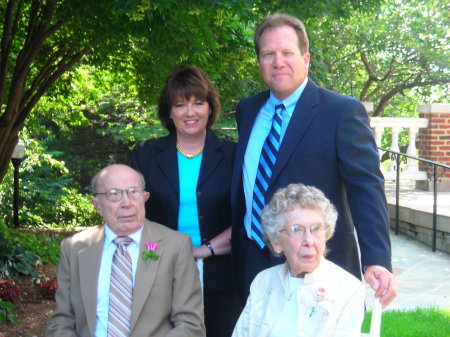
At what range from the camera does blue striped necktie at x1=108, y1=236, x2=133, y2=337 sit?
2996 mm

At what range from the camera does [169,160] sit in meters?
3.34

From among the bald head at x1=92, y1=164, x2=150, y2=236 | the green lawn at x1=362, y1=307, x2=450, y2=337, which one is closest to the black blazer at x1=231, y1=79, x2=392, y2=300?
the bald head at x1=92, y1=164, x2=150, y2=236

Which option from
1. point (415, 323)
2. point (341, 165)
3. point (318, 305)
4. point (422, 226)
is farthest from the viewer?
point (422, 226)

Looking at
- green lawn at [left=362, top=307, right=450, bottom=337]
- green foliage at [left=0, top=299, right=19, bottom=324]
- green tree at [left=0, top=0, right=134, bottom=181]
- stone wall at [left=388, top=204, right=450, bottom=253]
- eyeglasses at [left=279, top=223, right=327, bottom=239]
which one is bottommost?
green foliage at [left=0, top=299, right=19, bottom=324]

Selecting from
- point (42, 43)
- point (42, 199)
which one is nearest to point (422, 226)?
point (42, 43)

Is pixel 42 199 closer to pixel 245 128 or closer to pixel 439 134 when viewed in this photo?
pixel 439 134

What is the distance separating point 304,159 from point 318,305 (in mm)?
702

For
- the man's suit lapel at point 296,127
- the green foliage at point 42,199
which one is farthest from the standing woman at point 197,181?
the green foliage at point 42,199

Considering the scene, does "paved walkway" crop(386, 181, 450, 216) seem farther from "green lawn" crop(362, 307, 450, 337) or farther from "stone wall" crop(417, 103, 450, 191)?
"green lawn" crop(362, 307, 450, 337)

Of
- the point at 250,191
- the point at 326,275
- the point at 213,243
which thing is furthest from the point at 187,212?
the point at 326,275

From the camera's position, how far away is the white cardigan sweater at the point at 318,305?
2.42 metres

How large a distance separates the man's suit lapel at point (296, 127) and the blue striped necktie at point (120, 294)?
2.64ft

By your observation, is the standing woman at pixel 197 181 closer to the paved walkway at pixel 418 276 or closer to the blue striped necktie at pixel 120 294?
the blue striped necktie at pixel 120 294

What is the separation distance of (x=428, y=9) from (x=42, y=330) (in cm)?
1248
